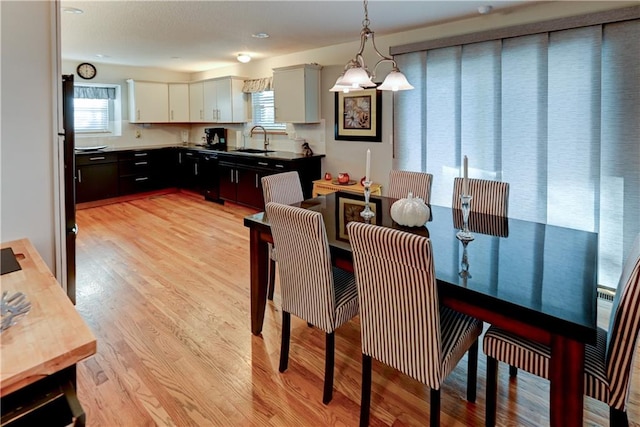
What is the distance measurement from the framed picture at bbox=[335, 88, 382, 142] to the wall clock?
4292 mm

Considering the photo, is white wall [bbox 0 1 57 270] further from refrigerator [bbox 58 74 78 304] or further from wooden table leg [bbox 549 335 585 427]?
wooden table leg [bbox 549 335 585 427]

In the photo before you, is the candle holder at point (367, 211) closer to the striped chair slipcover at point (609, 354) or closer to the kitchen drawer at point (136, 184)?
the striped chair slipcover at point (609, 354)

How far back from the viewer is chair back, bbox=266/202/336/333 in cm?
185

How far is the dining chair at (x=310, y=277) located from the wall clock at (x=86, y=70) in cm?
614

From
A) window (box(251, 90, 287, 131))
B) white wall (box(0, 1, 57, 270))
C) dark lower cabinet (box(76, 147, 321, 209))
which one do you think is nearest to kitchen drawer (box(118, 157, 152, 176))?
dark lower cabinet (box(76, 147, 321, 209))

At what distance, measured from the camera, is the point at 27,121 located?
173 cm

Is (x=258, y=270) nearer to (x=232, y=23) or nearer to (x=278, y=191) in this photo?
(x=278, y=191)

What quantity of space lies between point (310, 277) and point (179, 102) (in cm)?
640

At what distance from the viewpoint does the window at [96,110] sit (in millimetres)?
6645

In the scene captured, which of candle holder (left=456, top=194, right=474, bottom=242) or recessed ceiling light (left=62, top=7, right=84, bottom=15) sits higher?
recessed ceiling light (left=62, top=7, right=84, bottom=15)

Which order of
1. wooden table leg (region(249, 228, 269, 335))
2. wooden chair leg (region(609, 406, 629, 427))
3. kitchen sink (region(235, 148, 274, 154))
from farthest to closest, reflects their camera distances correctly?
kitchen sink (region(235, 148, 274, 154)), wooden table leg (region(249, 228, 269, 335)), wooden chair leg (region(609, 406, 629, 427))

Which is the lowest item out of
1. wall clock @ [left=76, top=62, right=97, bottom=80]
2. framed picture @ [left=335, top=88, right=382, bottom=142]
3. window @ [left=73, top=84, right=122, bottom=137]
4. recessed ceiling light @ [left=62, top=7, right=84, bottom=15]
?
framed picture @ [left=335, top=88, right=382, bottom=142]

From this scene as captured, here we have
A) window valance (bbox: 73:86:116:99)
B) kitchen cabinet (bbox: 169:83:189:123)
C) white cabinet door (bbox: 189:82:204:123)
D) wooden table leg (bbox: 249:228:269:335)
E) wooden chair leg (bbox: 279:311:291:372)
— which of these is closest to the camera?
wooden chair leg (bbox: 279:311:291:372)

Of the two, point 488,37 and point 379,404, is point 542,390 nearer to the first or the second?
point 379,404
